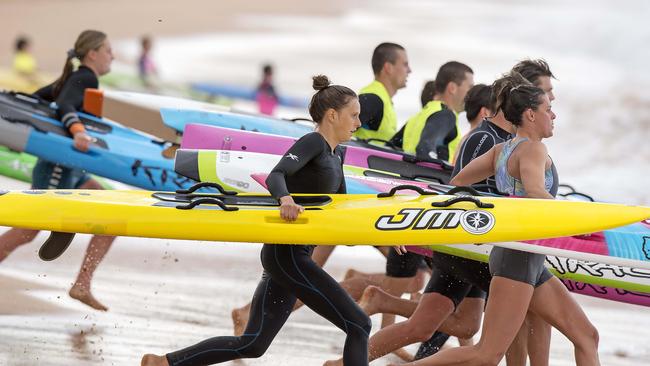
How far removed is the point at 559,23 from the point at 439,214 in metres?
37.1

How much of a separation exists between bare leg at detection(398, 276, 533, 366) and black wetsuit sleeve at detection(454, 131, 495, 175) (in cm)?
106

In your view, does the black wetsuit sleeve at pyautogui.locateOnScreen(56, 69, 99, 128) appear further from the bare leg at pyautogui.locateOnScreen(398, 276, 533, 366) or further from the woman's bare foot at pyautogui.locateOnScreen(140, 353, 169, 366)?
the bare leg at pyautogui.locateOnScreen(398, 276, 533, 366)

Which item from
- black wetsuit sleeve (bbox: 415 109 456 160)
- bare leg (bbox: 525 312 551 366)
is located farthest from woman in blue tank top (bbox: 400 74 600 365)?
black wetsuit sleeve (bbox: 415 109 456 160)

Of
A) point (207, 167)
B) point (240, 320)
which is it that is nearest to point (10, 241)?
point (207, 167)

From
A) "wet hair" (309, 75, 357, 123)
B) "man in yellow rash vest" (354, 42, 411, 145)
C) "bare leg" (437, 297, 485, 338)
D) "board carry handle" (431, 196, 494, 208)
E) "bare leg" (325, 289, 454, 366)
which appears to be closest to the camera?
"wet hair" (309, 75, 357, 123)

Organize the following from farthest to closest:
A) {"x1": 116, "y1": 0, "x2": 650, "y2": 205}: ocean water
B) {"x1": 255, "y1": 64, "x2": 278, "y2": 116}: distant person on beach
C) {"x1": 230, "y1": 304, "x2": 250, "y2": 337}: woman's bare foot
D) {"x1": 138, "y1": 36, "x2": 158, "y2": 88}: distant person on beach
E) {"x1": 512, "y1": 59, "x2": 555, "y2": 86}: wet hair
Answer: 1. {"x1": 138, "y1": 36, "x2": 158, "y2": 88}: distant person on beach
2. {"x1": 116, "y1": 0, "x2": 650, "y2": 205}: ocean water
3. {"x1": 255, "y1": 64, "x2": 278, "y2": 116}: distant person on beach
4. {"x1": 230, "y1": 304, "x2": 250, "y2": 337}: woman's bare foot
5. {"x1": 512, "y1": 59, "x2": 555, "y2": 86}: wet hair

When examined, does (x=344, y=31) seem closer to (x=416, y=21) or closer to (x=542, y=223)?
(x=416, y=21)

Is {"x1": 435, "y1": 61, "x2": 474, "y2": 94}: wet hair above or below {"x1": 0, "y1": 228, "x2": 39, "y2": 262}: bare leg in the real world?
above

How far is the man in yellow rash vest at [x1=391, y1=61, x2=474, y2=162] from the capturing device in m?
8.77

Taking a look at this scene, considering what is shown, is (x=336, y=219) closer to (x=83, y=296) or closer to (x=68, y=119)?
(x=83, y=296)

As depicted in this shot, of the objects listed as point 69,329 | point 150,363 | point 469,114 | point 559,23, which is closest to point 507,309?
point 150,363

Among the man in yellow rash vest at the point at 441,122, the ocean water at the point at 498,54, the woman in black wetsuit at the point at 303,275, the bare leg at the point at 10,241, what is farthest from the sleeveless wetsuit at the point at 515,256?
the ocean water at the point at 498,54

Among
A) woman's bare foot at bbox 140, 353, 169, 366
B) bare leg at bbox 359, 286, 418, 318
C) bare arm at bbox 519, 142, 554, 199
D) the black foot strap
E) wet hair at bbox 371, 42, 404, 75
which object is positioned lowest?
woman's bare foot at bbox 140, 353, 169, 366

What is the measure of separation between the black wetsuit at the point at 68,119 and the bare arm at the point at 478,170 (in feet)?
11.6
